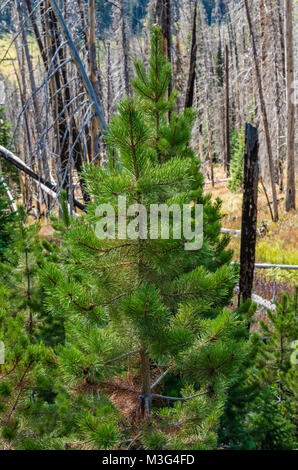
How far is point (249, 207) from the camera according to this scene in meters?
5.04

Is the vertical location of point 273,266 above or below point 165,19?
below

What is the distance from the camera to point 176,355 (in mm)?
2283

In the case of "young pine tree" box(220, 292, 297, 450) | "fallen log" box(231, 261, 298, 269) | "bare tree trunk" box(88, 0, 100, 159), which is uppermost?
"bare tree trunk" box(88, 0, 100, 159)

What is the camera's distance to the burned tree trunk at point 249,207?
16.1 feet

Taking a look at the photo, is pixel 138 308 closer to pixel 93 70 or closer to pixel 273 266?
pixel 93 70

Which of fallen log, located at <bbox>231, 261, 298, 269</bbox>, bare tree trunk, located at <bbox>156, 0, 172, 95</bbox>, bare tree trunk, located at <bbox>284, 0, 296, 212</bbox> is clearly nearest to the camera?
bare tree trunk, located at <bbox>156, 0, 172, 95</bbox>

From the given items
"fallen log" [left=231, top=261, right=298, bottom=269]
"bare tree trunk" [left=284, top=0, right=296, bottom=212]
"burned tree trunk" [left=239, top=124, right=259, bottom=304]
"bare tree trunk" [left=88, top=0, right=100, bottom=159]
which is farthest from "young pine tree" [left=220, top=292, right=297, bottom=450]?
"bare tree trunk" [left=284, top=0, right=296, bottom=212]

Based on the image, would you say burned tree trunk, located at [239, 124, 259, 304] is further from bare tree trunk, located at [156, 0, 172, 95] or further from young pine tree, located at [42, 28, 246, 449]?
bare tree trunk, located at [156, 0, 172, 95]

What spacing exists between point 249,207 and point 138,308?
3.44 m

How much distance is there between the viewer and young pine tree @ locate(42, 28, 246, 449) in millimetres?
2100

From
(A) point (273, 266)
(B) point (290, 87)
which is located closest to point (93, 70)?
(A) point (273, 266)

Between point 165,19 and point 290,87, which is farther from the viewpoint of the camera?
point 290,87

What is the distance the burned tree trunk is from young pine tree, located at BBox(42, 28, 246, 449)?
2.38 meters

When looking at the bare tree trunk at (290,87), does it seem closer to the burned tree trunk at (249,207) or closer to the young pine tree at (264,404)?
the burned tree trunk at (249,207)
